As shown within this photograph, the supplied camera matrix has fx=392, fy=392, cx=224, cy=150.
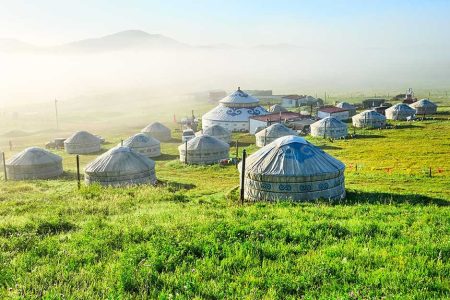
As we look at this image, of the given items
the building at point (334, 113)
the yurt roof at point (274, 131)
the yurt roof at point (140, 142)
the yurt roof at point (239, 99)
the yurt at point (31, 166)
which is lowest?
the yurt at point (31, 166)

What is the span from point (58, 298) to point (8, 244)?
421cm

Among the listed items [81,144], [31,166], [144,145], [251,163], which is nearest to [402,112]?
[144,145]

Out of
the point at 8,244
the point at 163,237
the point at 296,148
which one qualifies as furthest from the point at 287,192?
the point at 8,244

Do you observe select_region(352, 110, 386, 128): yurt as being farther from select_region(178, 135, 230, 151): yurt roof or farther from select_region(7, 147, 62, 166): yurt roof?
select_region(7, 147, 62, 166): yurt roof

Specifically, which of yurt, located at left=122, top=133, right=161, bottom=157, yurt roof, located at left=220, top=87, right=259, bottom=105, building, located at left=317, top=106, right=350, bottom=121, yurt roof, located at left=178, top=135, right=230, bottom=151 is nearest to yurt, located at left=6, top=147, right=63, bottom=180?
yurt, located at left=122, top=133, right=161, bottom=157

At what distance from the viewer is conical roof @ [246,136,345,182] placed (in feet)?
69.0

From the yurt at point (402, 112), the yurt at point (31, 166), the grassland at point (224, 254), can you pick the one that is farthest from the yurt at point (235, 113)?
the grassland at point (224, 254)

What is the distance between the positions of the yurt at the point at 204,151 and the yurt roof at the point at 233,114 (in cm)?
2621

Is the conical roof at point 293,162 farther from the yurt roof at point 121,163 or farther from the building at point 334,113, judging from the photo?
the building at point 334,113

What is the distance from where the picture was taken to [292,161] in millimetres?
21422

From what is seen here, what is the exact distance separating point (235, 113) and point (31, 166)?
3820cm

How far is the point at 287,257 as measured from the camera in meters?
8.66

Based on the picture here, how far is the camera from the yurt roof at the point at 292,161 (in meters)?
21.1

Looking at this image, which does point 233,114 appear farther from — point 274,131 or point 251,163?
point 251,163
